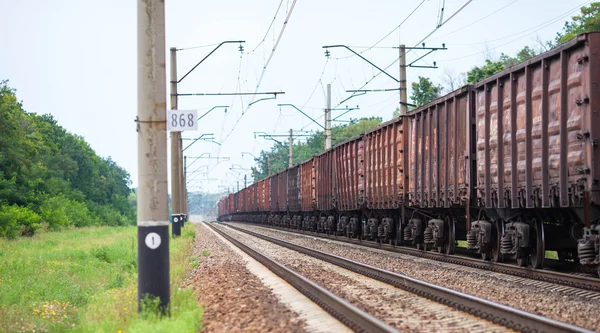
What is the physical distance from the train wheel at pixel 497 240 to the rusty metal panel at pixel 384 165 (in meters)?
5.56

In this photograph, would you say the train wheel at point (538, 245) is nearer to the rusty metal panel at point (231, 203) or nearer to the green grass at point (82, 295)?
the green grass at point (82, 295)

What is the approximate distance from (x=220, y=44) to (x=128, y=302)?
18.5m

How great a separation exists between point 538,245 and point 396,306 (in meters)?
5.09

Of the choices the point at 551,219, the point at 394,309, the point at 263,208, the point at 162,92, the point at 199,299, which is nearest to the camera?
the point at 162,92

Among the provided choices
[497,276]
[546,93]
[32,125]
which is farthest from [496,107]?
[32,125]

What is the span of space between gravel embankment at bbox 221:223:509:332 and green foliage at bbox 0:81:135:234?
37.1 meters

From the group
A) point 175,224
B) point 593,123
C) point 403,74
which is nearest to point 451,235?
point 593,123

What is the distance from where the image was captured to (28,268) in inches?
923

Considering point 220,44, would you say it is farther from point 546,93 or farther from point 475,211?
point 546,93

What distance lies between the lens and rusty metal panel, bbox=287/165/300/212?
145ft

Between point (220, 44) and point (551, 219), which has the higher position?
point (220, 44)

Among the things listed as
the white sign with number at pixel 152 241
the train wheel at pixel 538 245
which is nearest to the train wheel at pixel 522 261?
the train wheel at pixel 538 245

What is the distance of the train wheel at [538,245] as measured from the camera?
14.4 m

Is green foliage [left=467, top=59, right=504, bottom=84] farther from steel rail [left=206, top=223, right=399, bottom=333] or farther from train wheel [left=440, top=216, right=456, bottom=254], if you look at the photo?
steel rail [left=206, top=223, right=399, bottom=333]
